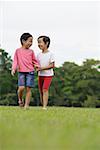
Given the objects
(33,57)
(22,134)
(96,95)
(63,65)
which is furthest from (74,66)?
(22,134)

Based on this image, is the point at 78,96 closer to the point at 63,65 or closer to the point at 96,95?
the point at 96,95

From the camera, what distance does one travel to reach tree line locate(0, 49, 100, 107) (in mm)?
52812

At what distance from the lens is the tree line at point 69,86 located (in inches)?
2079

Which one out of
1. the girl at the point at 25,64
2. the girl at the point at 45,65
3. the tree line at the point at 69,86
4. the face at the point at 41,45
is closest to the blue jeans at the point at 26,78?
the girl at the point at 25,64

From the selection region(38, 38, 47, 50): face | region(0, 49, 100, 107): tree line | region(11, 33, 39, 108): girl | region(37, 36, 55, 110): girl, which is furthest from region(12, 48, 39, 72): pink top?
region(0, 49, 100, 107): tree line

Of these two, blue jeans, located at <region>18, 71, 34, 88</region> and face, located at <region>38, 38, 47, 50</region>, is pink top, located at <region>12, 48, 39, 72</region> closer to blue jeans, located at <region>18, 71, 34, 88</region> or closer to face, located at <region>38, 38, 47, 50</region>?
blue jeans, located at <region>18, 71, 34, 88</region>

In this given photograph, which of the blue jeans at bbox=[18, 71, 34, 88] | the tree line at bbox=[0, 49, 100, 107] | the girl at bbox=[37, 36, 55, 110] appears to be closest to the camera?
the blue jeans at bbox=[18, 71, 34, 88]

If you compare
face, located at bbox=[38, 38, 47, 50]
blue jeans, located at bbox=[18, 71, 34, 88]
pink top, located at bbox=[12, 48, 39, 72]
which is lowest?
blue jeans, located at bbox=[18, 71, 34, 88]

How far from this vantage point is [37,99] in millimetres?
53219

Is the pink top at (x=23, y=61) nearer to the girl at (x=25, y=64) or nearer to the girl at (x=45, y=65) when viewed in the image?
the girl at (x=25, y=64)

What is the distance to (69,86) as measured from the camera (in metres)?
56.6

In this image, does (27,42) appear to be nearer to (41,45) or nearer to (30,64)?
(41,45)

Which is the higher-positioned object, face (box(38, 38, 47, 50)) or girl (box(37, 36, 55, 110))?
face (box(38, 38, 47, 50))

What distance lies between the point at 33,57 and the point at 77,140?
602 cm
